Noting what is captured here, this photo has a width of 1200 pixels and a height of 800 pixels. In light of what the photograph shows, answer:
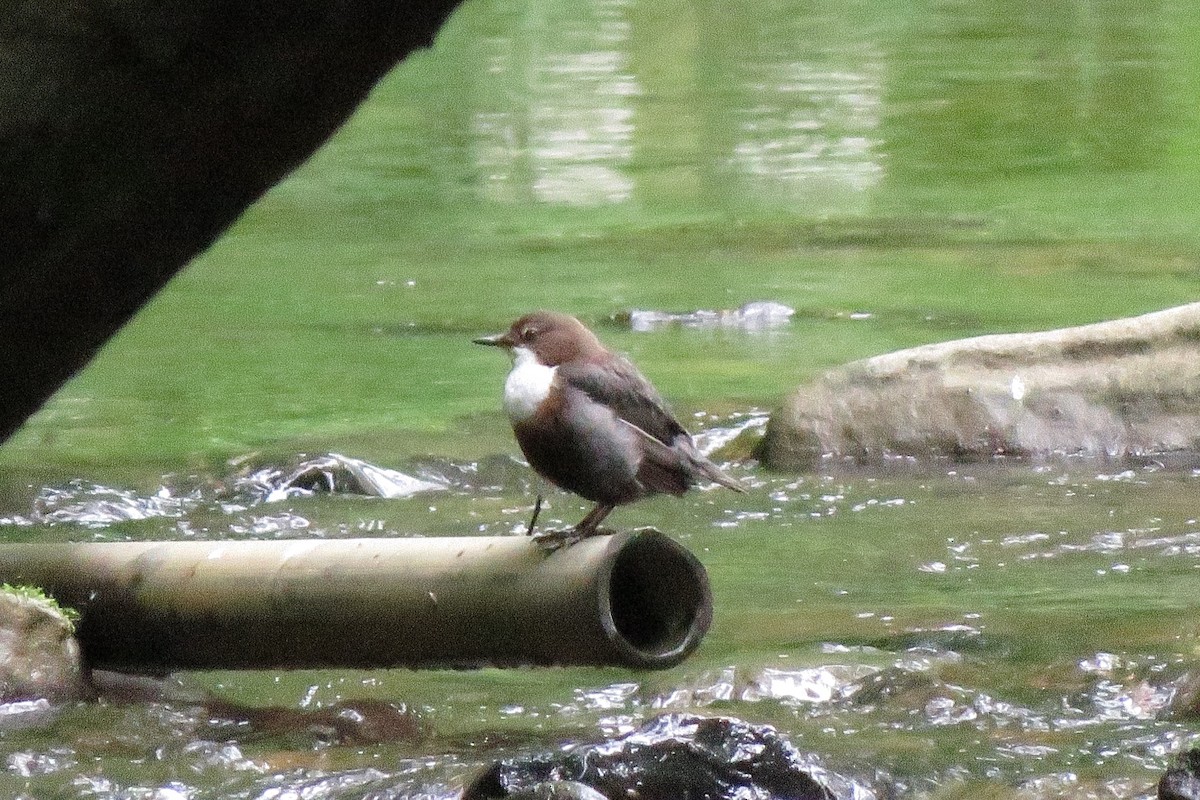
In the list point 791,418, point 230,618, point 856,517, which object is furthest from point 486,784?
point 791,418

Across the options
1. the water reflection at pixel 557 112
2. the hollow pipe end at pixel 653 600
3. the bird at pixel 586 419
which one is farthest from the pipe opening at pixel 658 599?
the water reflection at pixel 557 112

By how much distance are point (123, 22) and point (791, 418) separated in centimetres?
519

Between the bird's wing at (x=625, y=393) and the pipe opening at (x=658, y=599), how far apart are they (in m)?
0.30

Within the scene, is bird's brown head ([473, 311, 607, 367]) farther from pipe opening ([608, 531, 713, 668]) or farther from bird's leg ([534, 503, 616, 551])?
pipe opening ([608, 531, 713, 668])

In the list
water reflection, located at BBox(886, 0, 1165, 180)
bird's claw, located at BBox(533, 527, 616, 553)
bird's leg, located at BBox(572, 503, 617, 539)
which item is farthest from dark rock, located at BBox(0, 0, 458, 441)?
water reflection, located at BBox(886, 0, 1165, 180)

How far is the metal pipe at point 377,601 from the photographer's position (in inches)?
140

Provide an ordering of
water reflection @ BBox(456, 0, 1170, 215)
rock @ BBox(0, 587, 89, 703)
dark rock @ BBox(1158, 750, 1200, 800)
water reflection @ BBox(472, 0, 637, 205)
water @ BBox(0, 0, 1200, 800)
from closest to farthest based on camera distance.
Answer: dark rock @ BBox(1158, 750, 1200, 800) < rock @ BBox(0, 587, 89, 703) < water @ BBox(0, 0, 1200, 800) < water reflection @ BBox(472, 0, 637, 205) < water reflection @ BBox(456, 0, 1170, 215)

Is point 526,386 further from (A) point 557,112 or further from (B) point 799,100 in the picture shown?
(B) point 799,100

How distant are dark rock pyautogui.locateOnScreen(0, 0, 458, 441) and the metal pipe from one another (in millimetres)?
1269

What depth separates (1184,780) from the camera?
131 inches

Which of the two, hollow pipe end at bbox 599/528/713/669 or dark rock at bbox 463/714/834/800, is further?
dark rock at bbox 463/714/834/800

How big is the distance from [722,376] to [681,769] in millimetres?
4626

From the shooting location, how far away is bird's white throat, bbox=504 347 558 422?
3.75m

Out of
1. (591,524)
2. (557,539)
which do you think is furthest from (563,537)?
(591,524)
